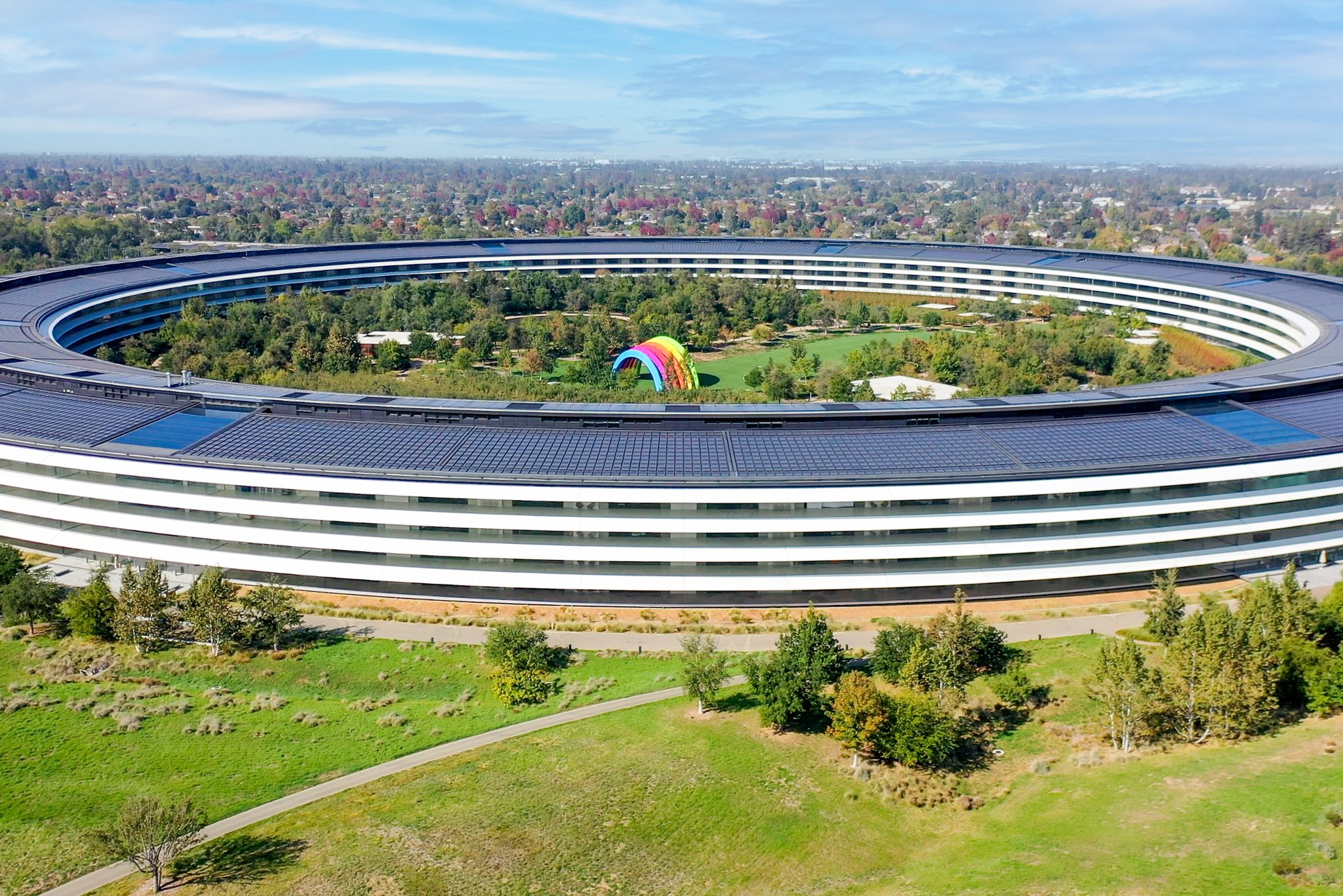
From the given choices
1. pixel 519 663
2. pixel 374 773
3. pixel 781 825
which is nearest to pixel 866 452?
pixel 519 663

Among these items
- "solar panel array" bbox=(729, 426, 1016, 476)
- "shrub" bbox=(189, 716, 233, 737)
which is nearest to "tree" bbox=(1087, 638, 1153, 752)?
"solar panel array" bbox=(729, 426, 1016, 476)

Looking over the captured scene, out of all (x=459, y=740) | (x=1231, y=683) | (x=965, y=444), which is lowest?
(x=459, y=740)

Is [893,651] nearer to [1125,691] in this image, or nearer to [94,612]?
[1125,691]

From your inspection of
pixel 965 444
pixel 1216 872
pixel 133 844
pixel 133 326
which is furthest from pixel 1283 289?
pixel 133 326

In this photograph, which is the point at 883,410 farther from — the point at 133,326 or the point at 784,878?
the point at 133,326

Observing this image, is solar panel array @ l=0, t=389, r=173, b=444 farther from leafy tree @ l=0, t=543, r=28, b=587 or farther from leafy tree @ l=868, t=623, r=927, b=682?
leafy tree @ l=868, t=623, r=927, b=682

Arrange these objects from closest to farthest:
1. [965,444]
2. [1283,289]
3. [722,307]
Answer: [965,444], [1283,289], [722,307]
